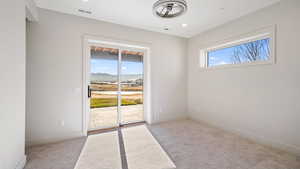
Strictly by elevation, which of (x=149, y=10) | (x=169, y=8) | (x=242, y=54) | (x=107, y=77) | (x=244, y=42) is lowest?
(x=107, y=77)

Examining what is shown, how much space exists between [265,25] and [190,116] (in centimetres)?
303

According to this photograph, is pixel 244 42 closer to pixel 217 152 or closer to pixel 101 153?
pixel 217 152

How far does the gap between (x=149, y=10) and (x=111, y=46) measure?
55.3 inches

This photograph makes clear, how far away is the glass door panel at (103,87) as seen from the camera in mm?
3242

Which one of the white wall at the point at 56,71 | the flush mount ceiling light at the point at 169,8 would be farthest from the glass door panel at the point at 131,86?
the flush mount ceiling light at the point at 169,8

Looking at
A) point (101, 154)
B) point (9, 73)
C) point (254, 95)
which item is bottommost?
point (101, 154)

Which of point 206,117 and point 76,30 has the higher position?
point 76,30

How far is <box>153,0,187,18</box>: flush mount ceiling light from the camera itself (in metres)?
1.90

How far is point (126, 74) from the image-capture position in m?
3.62

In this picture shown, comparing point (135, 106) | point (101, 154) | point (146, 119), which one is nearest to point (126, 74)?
point (135, 106)

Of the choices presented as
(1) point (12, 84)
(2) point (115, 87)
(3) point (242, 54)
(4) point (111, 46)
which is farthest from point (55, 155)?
(3) point (242, 54)

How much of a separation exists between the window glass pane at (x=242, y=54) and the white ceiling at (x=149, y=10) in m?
0.71

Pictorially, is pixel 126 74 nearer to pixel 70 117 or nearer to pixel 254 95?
pixel 70 117

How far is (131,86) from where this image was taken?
3.70 meters
